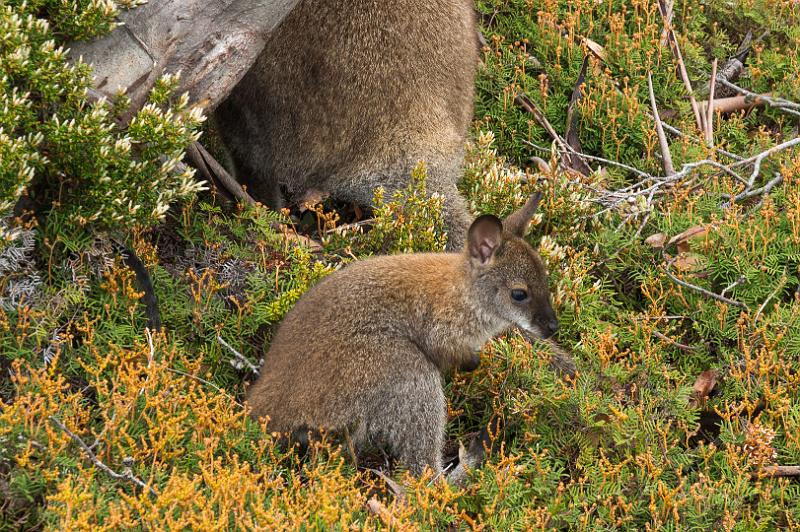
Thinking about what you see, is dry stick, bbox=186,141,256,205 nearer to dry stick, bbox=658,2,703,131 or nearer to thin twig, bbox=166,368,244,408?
thin twig, bbox=166,368,244,408

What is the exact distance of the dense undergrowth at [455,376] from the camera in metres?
4.63

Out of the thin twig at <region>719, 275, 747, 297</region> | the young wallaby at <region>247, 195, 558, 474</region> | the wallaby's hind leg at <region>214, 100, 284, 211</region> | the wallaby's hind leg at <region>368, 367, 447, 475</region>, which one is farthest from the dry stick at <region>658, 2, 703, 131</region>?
the wallaby's hind leg at <region>368, 367, 447, 475</region>

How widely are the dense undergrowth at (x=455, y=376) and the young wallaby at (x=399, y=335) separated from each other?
205mm

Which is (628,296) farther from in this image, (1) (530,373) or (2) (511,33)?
(2) (511,33)

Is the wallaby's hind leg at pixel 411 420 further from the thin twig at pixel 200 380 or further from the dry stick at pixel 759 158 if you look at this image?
the dry stick at pixel 759 158

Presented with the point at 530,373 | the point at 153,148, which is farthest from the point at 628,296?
the point at 153,148

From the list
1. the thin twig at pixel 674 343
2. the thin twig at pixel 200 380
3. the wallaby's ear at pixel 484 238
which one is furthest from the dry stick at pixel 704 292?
the thin twig at pixel 200 380

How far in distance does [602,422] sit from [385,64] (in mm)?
2628

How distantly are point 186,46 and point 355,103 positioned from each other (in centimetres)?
121

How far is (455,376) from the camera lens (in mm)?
5828

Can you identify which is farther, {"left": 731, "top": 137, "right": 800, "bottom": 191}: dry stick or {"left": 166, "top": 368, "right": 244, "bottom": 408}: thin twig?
{"left": 731, "top": 137, "right": 800, "bottom": 191}: dry stick

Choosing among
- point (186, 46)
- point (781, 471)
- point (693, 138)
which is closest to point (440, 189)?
point (186, 46)

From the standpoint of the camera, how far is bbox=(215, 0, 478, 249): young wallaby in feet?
21.8

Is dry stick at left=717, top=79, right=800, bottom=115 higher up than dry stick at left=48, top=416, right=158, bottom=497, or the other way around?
dry stick at left=48, top=416, right=158, bottom=497
